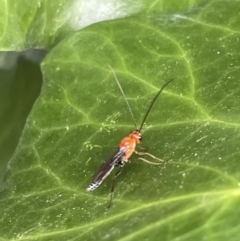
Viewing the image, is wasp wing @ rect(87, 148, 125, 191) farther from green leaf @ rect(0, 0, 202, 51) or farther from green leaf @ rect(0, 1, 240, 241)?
green leaf @ rect(0, 0, 202, 51)

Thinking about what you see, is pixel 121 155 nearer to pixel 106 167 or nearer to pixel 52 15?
pixel 106 167

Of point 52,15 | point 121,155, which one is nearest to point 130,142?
point 121,155

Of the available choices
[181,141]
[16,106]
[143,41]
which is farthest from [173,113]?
[16,106]

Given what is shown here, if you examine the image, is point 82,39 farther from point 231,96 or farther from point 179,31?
point 231,96

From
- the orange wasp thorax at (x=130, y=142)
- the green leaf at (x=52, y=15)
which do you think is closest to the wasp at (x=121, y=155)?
the orange wasp thorax at (x=130, y=142)

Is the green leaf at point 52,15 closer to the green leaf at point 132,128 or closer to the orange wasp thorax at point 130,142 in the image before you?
the green leaf at point 132,128
